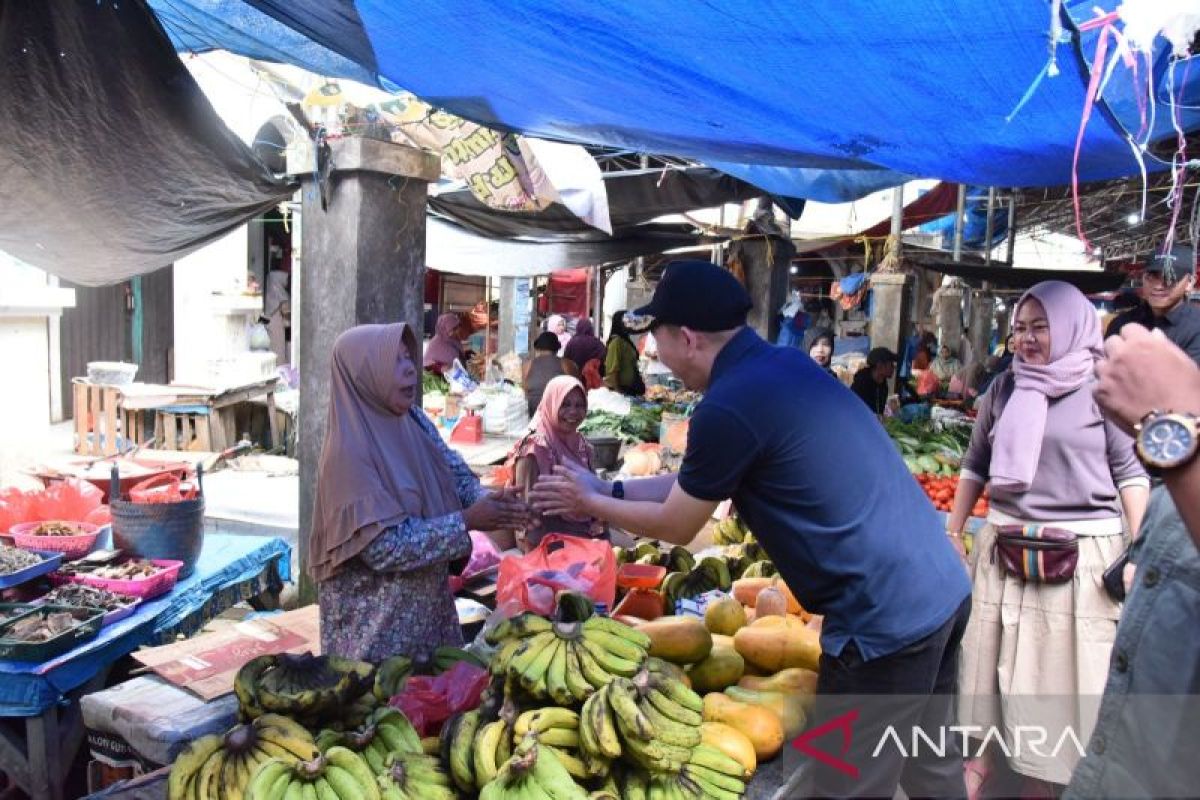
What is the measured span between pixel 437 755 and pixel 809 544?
1150 mm

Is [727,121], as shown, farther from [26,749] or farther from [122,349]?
[122,349]

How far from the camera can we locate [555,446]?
490 centimetres

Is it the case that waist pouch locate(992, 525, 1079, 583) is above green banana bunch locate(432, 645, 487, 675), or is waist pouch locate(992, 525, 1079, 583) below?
above

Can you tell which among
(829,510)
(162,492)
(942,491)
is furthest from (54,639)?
(942,491)

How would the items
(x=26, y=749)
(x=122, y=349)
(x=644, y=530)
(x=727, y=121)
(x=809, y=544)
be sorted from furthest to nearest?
(x=122, y=349) < (x=727, y=121) < (x=26, y=749) < (x=644, y=530) < (x=809, y=544)


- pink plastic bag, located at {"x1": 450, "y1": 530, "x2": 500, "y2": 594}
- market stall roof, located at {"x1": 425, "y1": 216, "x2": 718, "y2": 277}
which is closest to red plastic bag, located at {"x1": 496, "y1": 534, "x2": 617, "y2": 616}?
pink plastic bag, located at {"x1": 450, "y1": 530, "x2": 500, "y2": 594}

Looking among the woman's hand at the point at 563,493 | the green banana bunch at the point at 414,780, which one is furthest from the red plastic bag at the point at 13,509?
the green banana bunch at the point at 414,780

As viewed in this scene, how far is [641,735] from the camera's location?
191 cm

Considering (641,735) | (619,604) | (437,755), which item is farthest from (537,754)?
(619,604)

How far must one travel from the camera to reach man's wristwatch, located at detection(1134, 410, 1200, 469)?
1.09 metres

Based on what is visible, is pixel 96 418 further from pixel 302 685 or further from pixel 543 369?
pixel 302 685

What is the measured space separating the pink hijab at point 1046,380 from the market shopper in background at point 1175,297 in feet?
6.03

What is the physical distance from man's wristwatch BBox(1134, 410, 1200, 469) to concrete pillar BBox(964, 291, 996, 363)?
60.1ft

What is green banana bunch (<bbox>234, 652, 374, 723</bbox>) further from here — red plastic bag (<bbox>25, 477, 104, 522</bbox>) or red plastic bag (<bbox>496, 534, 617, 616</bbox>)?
red plastic bag (<bbox>25, 477, 104, 522</bbox>)
